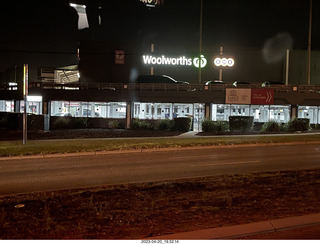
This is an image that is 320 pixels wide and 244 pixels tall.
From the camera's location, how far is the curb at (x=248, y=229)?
589 centimetres

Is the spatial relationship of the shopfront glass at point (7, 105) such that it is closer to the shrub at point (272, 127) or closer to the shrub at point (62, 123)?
the shrub at point (62, 123)

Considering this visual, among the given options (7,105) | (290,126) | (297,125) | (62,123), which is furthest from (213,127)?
(7,105)

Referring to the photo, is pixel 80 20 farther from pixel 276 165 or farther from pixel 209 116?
pixel 276 165

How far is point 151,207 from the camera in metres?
7.53

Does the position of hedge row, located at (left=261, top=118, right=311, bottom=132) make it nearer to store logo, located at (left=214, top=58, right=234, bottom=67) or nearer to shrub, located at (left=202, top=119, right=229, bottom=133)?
shrub, located at (left=202, top=119, right=229, bottom=133)

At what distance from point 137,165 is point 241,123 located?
17961mm

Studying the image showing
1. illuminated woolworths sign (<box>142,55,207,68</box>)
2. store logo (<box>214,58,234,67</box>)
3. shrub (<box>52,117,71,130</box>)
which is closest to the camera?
shrub (<box>52,117,71,130</box>)

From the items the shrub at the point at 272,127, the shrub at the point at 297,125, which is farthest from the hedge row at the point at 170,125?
the shrub at the point at 297,125

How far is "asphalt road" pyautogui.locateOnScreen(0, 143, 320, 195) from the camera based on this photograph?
11000mm

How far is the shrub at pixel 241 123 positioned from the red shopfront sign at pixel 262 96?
3.43 meters

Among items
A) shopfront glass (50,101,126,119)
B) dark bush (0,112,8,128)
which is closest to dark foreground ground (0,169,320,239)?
shopfront glass (50,101,126,119)

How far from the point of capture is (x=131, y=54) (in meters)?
45.6

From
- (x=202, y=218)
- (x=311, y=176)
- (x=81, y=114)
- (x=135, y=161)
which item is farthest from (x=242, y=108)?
(x=202, y=218)

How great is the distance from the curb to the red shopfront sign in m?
27.2
